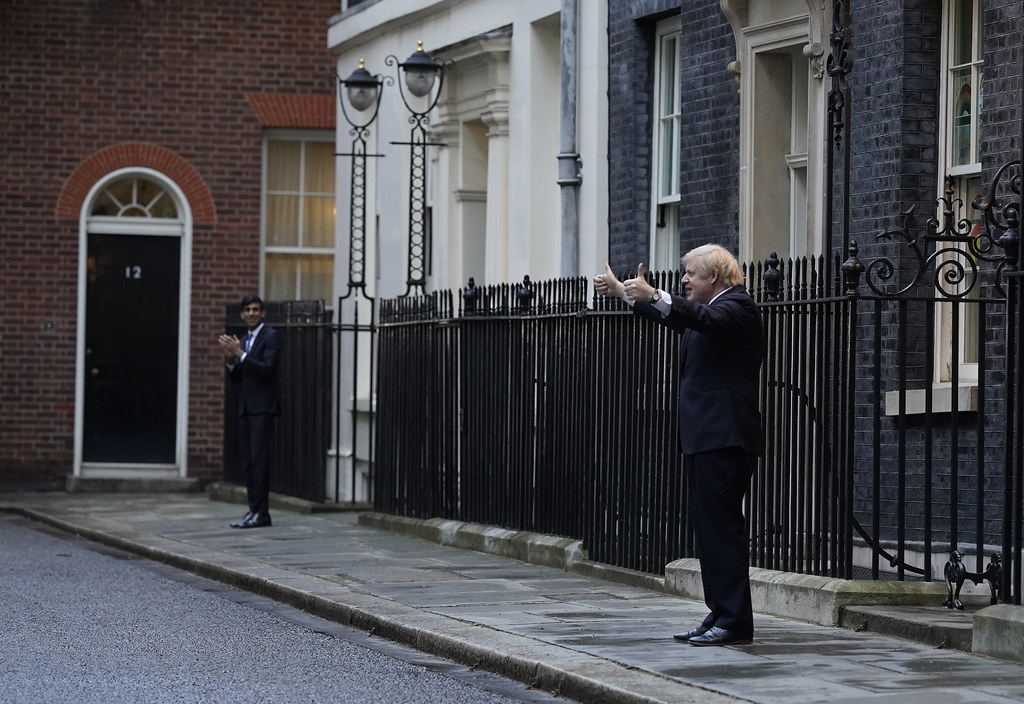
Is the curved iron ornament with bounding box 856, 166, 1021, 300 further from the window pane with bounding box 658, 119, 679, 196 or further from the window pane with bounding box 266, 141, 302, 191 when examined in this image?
the window pane with bounding box 266, 141, 302, 191

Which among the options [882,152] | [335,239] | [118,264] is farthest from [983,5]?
[118,264]

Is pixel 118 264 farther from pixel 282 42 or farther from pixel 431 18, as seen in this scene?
pixel 431 18

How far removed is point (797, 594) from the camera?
30.7 ft

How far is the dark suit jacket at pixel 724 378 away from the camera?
27.1 ft

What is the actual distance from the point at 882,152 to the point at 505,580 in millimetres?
3402

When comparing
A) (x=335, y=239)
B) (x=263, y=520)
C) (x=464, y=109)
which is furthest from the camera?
(x=335, y=239)

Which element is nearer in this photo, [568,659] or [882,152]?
[568,659]

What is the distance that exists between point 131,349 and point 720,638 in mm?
14111

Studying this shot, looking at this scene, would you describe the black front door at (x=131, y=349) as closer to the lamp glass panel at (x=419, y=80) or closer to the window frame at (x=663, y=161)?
the lamp glass panel at (x=419, y=80)

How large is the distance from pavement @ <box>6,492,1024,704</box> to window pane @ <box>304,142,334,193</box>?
284 inches

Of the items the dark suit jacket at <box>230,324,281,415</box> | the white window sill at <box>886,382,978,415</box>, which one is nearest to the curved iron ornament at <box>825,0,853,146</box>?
the white window sill at <box>886,382,978,415</box>

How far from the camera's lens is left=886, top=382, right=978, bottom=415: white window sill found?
1023 cm

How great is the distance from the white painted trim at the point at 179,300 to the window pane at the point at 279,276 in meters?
1.02

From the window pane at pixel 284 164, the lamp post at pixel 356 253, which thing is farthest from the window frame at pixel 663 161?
the window pane at pixel 284 164
